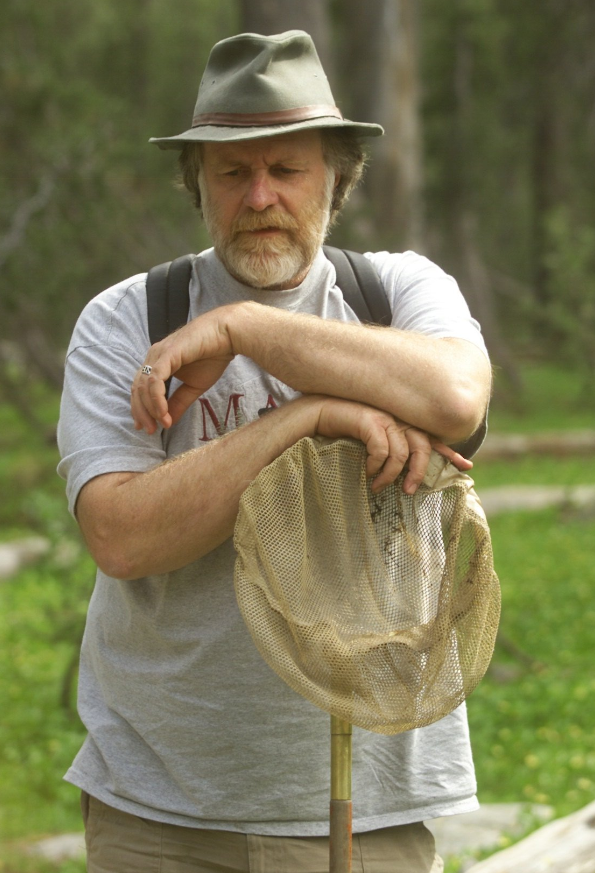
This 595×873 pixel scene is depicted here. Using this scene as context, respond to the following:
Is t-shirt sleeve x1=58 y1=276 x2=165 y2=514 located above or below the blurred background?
above

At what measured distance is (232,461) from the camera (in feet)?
6.96

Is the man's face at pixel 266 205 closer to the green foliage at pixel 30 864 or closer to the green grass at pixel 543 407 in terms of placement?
the green foliage at pixel 30 864

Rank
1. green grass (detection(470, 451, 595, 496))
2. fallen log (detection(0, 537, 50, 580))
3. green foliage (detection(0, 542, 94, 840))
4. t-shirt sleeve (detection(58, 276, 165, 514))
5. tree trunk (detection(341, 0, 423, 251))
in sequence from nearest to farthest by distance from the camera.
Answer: t-shirt sleeve (detection(58, 276, 165, 514)) → green foliage (detection(0, 542, 94, 840)) → fallen log (detection(0, 537, 50, 580)) → tree trunk (detection(341, 0, 423, 251)) → green grass (detection(470, 451, 595, 496))

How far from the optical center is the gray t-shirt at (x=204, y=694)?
7.57 feet

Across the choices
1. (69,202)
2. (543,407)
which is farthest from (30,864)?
(543,407)

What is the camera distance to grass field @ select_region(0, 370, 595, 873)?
526 centimetres

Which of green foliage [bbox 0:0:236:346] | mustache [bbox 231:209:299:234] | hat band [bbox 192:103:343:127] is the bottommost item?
green foliage [bbox 0:0:236:346]

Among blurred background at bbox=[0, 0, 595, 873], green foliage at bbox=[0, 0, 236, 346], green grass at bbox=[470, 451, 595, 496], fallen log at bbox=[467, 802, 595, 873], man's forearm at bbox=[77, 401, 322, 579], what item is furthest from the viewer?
green grass at bbox=[470, 451, 595, 496]

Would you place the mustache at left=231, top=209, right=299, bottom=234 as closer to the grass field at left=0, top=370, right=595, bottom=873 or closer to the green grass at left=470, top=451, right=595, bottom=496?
the grass field at left=0, top=370, right=595, bottom=873

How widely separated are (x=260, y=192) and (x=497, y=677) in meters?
5.08

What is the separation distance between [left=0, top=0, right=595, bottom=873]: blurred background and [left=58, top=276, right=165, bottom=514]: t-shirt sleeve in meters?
0.66

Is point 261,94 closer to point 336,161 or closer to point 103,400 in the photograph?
point 336,161

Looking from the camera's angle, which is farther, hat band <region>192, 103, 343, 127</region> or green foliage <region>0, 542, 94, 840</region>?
green foliage <region>0, 542, 94, 840</region>

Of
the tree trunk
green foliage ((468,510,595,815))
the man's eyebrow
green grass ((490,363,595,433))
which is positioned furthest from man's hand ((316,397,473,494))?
green grass ((490,363,595,433))
